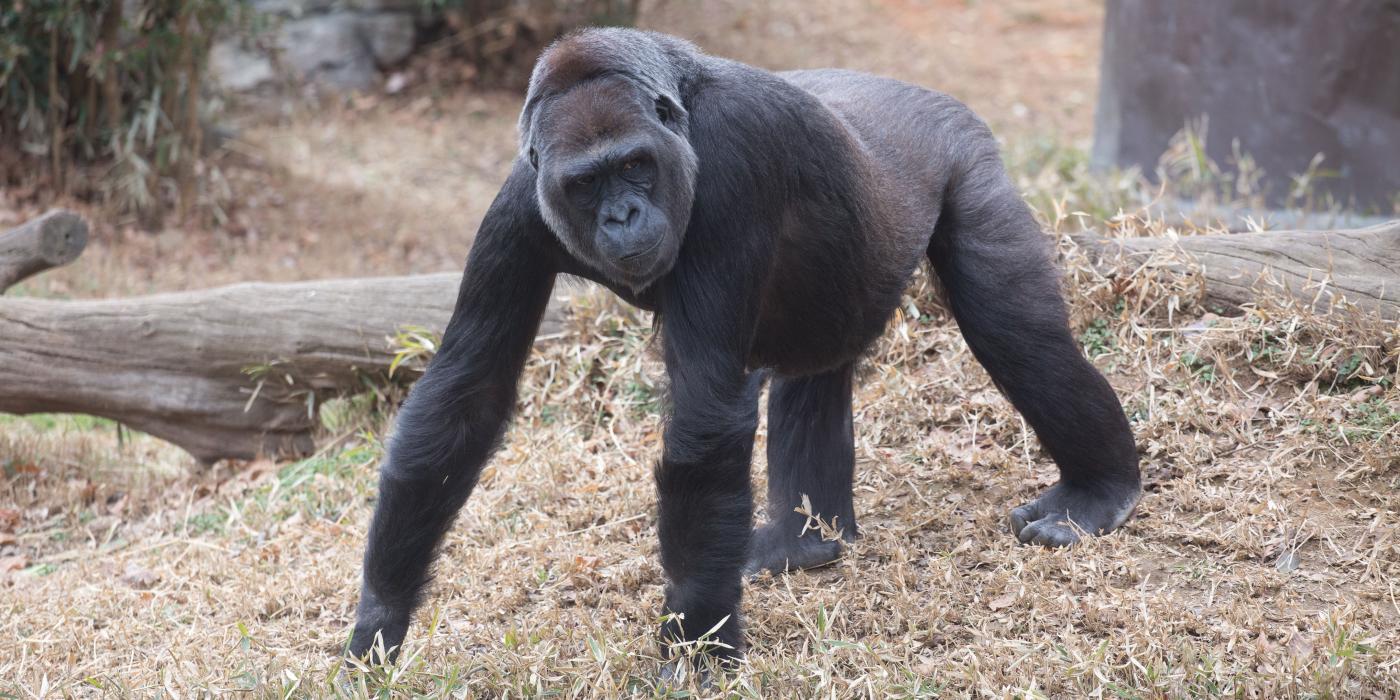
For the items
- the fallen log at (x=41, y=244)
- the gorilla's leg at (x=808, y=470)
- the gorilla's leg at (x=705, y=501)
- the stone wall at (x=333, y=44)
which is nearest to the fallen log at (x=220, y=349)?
the fallen log at (x=41, y=244)

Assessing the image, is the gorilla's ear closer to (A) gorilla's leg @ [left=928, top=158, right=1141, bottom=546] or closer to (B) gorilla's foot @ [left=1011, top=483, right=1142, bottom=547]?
(A) gorilla's leg @ [left=928, top=158, right=1141, bottom=546]

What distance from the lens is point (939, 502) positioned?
14.8 feet

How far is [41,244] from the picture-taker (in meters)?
5.64

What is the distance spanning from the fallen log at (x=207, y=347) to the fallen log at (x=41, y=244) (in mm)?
176

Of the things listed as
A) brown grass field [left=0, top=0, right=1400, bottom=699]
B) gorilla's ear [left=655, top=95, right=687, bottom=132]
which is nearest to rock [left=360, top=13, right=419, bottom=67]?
brown grass field [left=0, top=0, right=1400, bottom=699]

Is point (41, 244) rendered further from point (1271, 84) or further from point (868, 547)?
point (1271, 84)

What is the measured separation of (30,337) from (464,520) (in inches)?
88.0

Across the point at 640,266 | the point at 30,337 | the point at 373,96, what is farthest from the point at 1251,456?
the point at 373,96

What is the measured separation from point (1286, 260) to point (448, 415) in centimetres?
346

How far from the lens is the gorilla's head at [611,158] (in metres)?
3.13

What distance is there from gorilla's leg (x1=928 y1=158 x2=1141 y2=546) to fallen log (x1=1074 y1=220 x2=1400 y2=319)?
4.02ft

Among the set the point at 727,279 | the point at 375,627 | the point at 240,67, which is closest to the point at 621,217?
the point at 727,279

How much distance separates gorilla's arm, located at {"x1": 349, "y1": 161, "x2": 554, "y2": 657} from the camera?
3.43 metres

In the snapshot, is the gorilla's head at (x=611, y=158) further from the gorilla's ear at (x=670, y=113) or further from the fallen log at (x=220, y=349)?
the fallen log at (x=220, y=349)
